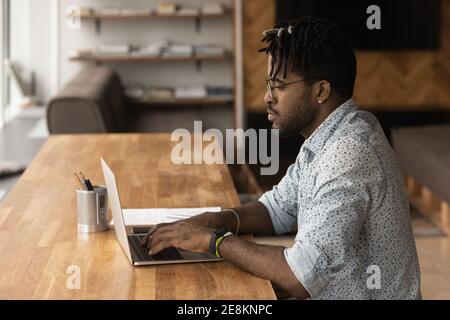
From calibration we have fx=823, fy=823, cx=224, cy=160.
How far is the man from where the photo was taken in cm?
180

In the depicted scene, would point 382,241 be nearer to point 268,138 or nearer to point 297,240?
point 297,240

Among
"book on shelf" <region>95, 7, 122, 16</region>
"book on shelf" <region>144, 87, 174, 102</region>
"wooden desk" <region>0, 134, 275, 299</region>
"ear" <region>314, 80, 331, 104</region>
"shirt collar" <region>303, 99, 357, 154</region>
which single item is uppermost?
"book on shelf" <region>95, 7, 122, 16</region>

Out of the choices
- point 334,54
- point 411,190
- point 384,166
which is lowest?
point 411,190

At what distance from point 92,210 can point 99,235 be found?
2.7 inches

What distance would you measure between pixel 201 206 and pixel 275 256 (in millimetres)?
709

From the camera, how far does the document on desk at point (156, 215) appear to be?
91.3 inches

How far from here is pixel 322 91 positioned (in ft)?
6.54

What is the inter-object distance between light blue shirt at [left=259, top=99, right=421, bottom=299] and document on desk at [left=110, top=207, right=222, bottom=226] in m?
0.50

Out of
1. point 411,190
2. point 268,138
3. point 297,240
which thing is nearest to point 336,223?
point 297,240

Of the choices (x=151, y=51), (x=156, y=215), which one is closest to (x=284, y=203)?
(x=156, y=215)

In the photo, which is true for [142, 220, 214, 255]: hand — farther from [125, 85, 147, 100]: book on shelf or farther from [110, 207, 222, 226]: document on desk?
[125, 85, 147, 100]: book on shelf

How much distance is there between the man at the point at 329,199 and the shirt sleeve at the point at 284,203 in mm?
236

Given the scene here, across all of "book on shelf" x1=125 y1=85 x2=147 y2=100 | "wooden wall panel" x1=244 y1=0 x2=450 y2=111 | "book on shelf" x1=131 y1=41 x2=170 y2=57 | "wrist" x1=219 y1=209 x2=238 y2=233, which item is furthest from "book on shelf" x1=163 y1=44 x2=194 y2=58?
"wrist" x1=219 y1=209 x2=238 y2=233
